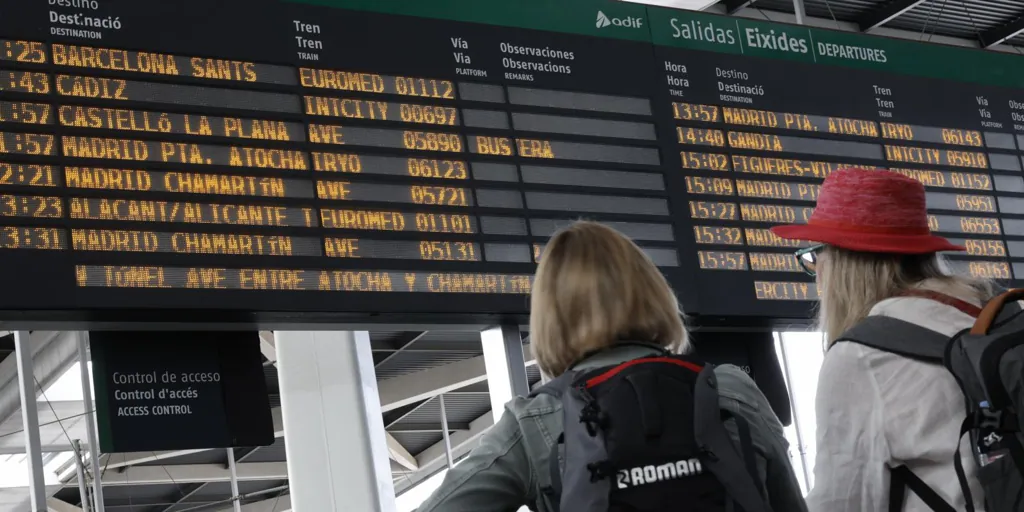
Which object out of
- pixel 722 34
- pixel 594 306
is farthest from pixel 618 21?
pixel 594 306

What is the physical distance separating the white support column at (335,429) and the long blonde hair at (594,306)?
592cm

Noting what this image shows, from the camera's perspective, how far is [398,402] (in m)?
19.0

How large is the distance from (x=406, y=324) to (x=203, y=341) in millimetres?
906

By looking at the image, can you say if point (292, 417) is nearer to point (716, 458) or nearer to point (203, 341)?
point (203, 341)

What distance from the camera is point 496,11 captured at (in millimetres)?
6953

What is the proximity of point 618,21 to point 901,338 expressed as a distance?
4.84 m

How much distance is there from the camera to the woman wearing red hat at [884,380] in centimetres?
277

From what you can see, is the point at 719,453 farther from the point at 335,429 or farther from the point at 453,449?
the point at 453,449

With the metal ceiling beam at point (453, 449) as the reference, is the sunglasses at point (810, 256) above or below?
above

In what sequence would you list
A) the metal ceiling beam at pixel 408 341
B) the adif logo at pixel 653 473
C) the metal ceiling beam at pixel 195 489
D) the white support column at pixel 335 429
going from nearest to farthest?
1. the adif logo at pixel 653 473
2. the white support column at pixel 335 429
3. the metal ceiling beam at pixel 408 341
4. the metal ceiling beam at pixel 195 489

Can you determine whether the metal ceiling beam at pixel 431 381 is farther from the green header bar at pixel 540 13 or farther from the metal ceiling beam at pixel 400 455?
the green header bar at pixel 540 13

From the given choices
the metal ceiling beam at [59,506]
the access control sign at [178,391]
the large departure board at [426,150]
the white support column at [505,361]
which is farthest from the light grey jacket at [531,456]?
the metal ceiling beam at [59,506]

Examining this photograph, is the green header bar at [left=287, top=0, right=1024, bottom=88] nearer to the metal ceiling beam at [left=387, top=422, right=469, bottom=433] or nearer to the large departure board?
the large departure board

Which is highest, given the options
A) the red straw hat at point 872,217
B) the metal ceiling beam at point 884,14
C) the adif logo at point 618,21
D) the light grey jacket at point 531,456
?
the metal ceiling beam at point 884,14
